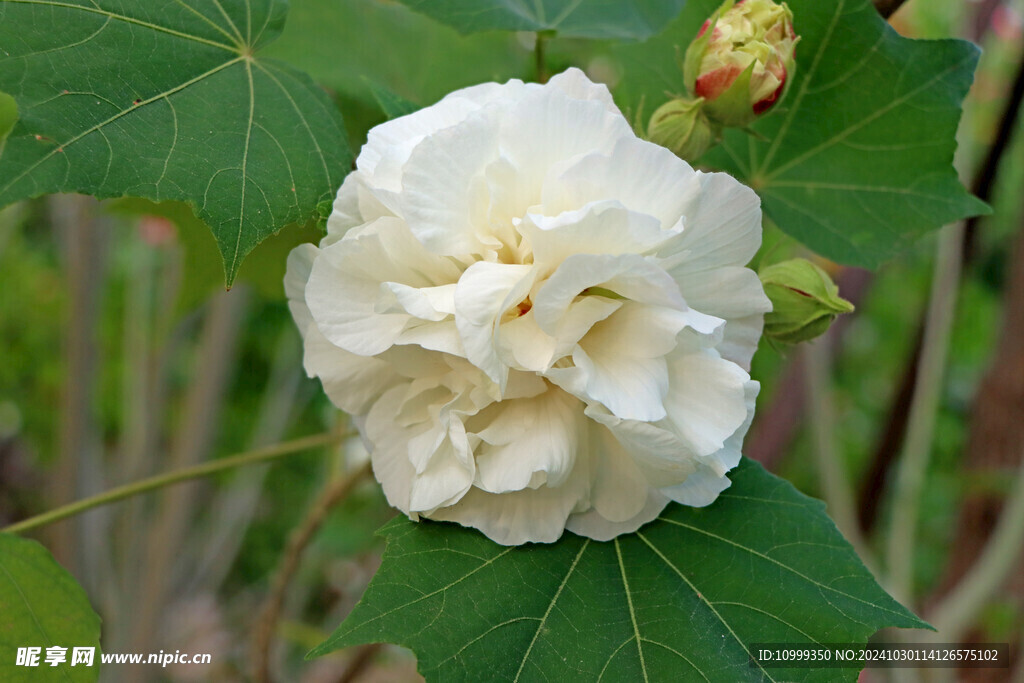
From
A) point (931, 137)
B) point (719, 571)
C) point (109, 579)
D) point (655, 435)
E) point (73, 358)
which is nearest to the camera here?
point (655, 435)

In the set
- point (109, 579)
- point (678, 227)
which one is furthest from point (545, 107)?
point (109, 579)

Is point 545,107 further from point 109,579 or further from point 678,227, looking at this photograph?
point 109,579

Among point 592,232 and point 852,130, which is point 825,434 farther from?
point 592,232

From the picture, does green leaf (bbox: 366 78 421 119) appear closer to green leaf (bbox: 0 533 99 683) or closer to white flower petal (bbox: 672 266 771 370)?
white flower petal (bbox: 672 266 771 370)

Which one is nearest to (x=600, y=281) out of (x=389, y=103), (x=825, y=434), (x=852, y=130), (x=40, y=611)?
(x=389, y=103)

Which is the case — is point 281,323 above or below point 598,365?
below

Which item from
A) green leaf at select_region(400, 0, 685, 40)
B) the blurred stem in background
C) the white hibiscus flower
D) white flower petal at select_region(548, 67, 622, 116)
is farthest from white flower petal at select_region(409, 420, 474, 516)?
the blurred stem in background
